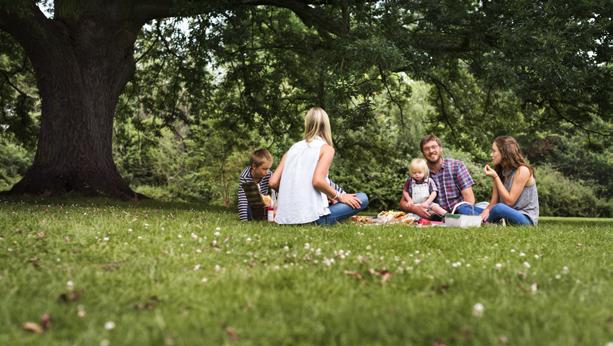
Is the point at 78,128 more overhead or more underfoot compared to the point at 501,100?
more underfoot

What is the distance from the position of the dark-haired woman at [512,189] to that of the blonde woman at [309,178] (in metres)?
2.61

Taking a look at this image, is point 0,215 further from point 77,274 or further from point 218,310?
point 218,310

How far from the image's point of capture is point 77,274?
3984 millimetres

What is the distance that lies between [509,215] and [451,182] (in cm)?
123

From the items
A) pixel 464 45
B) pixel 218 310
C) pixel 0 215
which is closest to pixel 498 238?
pixel 218 310

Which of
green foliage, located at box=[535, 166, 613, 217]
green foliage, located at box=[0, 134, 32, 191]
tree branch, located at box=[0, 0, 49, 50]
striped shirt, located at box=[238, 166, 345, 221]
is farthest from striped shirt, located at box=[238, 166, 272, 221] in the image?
green foliage, located at box=[0, 134, 32, 191]

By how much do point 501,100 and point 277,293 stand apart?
1485cm

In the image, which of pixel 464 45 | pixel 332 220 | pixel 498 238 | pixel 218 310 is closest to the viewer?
pixel 218 310

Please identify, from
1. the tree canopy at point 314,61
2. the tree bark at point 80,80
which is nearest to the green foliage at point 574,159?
the tree canopy at point 314,61

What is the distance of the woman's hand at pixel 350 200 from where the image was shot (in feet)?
25.5

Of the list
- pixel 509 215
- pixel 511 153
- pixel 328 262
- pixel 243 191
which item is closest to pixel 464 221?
pixel 509 215

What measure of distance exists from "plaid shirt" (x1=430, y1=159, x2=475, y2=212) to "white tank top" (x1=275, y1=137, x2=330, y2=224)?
9.96 ft

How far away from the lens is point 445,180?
984cm

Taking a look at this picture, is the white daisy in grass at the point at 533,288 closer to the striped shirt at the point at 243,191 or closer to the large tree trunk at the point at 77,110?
the striped shirt at the point at 243,191
